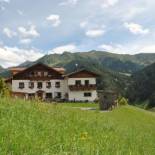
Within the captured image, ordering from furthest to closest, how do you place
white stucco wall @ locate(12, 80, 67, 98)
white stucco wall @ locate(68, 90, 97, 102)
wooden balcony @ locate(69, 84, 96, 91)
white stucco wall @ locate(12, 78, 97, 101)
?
white stucco wall @ locate(12, 80, 67, 98) → white stucco wall @ locate(12, 78, 97, 101) → white stucco wall @ locate(68, 90, 97, 102) → wooden balcony @ locate(69, 84, 96, 91)

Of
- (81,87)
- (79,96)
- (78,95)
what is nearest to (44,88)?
(78,95)

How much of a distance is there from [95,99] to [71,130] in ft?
257

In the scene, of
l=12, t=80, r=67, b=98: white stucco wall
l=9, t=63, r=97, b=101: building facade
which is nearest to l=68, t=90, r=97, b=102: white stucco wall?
l=9, t=63, r=97, b=101: building facade

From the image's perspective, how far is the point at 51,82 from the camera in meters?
95.0

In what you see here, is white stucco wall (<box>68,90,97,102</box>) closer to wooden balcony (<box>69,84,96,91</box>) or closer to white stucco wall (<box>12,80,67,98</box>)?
wooden balcony (<box>69,84,96,91</box>)

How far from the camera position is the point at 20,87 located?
94688 millimetres

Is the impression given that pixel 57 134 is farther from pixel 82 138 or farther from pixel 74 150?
pixel 74 150

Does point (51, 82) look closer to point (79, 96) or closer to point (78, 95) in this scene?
point (78, 95)

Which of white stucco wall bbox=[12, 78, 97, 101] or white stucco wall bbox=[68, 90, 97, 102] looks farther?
white stucco wall bbox=[12, 78, 97, 101]

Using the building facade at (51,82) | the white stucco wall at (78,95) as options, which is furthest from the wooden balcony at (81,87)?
the white stucco wall at (78,95)

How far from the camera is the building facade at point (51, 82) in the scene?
303 feet

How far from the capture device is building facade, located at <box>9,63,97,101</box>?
92.5 m

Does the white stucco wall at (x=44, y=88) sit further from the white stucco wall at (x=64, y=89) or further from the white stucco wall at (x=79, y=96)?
the white stucco wall at (x=79, y=96)

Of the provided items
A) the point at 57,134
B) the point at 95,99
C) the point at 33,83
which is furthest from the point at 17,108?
the point at 33,83
